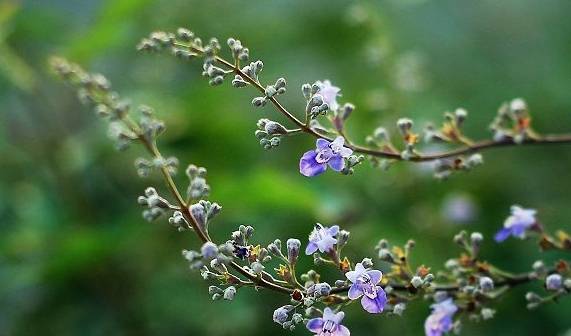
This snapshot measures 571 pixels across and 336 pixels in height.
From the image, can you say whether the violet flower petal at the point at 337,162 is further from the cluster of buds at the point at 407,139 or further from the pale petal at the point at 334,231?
the cluster of buds at the point at 407,139

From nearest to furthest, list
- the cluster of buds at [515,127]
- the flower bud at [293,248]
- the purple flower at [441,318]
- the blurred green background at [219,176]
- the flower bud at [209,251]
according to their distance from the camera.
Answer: the flower bud at [209,251] < the flower bud at [293,248] < the purple flower at [441,318] < the cluster of buds at [515,127] < the blurred green background at [219,176]

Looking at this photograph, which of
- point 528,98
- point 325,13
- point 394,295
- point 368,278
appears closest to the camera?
point 368,278

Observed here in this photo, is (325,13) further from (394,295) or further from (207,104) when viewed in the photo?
(394,295)

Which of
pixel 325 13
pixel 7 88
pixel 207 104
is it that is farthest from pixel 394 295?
pixel 325 13

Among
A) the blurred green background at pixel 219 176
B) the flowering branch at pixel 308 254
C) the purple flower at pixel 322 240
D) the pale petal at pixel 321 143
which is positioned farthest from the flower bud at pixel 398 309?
the blurred green background at pixel 219 176

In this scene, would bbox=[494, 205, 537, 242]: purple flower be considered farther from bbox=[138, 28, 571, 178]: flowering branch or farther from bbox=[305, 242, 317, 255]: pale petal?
bbox=[305, 242, 317, 255]: pale petal

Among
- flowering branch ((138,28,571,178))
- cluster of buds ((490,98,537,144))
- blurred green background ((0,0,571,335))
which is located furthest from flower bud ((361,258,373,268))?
blurred green background ((0,0,571,335))

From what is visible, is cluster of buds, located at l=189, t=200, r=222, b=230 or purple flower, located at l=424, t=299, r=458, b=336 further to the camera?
purple flower, located at l=424, t=299, r=458, b=336
